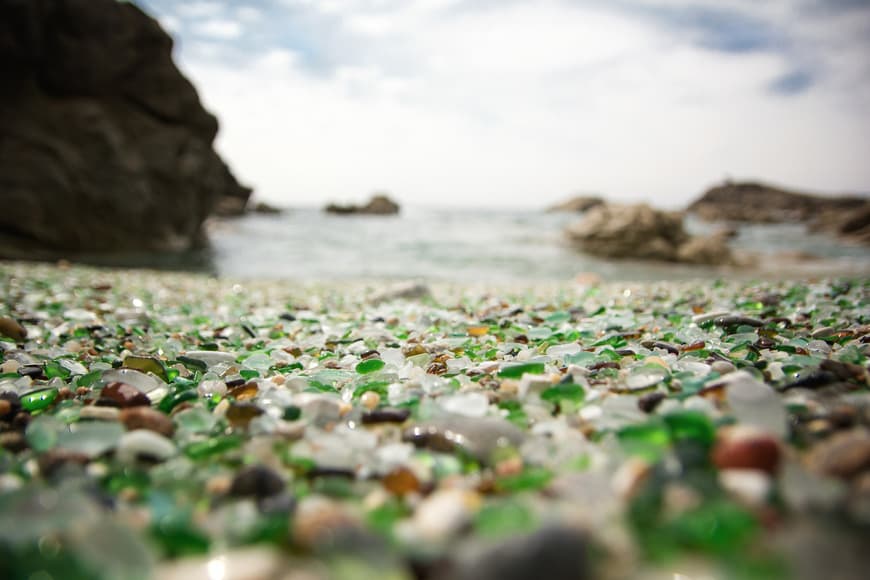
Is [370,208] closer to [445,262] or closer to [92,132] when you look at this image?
[92,132]

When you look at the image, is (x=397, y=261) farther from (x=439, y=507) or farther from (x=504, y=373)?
(x=439, y=507)

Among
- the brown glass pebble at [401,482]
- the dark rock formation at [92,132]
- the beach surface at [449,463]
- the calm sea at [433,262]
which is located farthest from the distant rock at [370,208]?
the brown glass pebble at [401,482]

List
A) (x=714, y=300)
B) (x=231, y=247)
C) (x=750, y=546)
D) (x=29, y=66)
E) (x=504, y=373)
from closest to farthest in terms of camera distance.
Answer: (x=750, y=546) < (x=504, y=373) < (x=714, y=300) < (x=29, y=66) < (x=231, y=247)

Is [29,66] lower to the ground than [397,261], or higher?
higher

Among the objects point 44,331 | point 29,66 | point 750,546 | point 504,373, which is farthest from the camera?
point 29,66

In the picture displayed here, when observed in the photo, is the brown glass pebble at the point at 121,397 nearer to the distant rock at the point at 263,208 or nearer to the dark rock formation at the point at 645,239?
the dark rock formation at the point at 645,239

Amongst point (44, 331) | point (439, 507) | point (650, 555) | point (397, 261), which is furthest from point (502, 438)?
point (397, 261)

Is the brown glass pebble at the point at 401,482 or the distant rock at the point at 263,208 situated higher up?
the distant rock at the point at 263,208

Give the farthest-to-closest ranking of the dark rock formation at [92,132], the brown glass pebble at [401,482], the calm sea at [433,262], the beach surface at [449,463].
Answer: the calm sea at [433,262] → the dark rock formation at [92,132] → the brown glass pebble at [401,482] → the beach surface at [449,463]
